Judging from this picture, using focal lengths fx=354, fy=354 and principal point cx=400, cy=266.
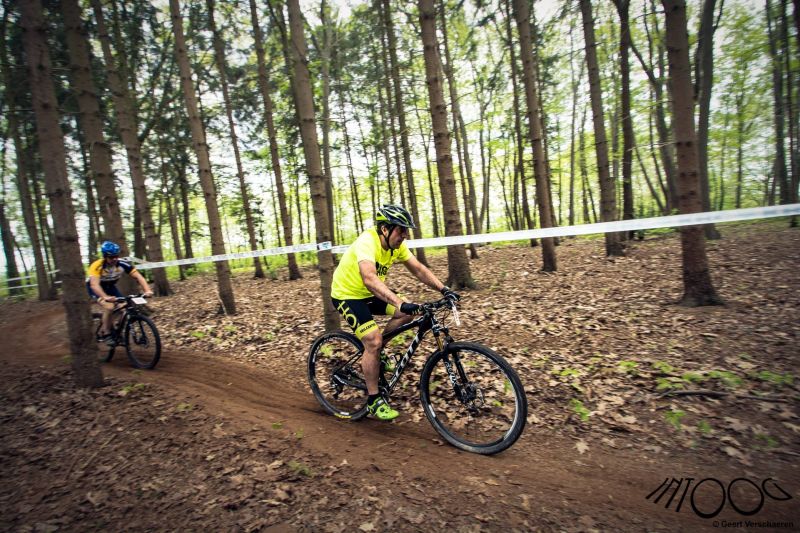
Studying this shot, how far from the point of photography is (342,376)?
5082mm

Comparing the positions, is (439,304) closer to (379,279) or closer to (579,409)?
(379,279)

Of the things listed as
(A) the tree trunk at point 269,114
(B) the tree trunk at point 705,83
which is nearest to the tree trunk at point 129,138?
(A) the tree trunk at point 269,114

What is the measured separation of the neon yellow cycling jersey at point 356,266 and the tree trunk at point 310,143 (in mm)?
2103

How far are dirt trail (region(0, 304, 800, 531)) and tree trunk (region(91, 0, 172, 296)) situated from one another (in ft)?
31.7

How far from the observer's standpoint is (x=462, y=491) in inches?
131

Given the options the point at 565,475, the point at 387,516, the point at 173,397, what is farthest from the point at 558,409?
the point at 173,397

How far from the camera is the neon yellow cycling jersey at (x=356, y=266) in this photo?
4301 millimetres

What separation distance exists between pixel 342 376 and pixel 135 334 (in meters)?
4.81

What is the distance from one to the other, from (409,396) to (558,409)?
6.53 ft

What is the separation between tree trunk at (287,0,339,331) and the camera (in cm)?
650

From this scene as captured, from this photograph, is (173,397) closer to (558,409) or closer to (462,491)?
(462,491)

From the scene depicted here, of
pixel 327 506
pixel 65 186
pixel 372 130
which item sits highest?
pixel 372 130

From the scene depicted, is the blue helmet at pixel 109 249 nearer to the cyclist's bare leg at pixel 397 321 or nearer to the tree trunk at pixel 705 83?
the cyclist's bare leg at pixel 397 321

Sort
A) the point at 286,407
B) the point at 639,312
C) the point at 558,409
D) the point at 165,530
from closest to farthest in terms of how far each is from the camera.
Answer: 1. the point at 165,530
2. the point at 558,409
3. the point at 286,407
4. the point at 639,312
